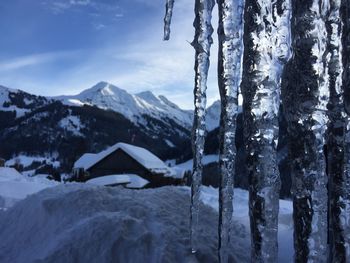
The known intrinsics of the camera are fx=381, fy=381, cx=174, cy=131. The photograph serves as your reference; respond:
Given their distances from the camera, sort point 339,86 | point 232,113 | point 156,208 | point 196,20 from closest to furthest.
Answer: point 339,86 → point 232,113 → point 196,20 → point 156,208

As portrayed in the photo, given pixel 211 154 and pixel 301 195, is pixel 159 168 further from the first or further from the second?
pixel 211 154

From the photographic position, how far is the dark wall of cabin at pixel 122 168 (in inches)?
1416

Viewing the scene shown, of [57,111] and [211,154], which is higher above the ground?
[57,111]

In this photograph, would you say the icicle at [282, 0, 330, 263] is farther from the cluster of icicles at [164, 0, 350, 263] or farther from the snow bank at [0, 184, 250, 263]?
the snow bank at [0, 184, 250, 263]

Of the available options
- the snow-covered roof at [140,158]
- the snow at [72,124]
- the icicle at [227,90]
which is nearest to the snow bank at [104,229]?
the icicle at [227,90]

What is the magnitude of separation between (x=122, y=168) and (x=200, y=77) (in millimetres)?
34082

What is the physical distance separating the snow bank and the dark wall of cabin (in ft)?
102

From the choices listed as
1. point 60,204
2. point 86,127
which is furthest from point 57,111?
point 60,204

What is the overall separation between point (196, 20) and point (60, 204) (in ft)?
8.38

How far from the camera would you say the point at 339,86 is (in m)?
2.16

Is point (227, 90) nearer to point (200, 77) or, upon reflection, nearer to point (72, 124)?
point (200, 77)

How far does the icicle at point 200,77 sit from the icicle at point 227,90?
69 cm

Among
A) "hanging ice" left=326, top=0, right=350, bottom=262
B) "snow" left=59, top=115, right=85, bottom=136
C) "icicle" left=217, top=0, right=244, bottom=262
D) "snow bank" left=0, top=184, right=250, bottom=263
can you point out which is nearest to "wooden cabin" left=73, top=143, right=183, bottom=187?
"snow bank" left=0, top=184, right=250, bottom=263

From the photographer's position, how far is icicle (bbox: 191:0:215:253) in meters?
3.00
